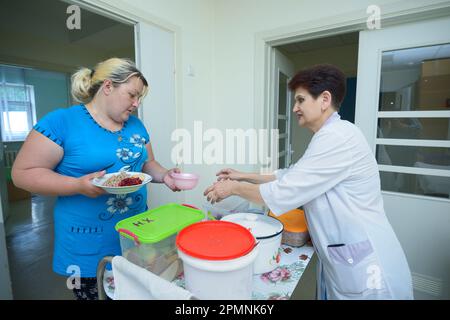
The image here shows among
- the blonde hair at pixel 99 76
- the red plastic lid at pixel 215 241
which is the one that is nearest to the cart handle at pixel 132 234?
the red plastic lid at pixel 215 241

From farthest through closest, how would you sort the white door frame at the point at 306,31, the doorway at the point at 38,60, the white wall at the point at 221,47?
the doorway at the point at 38,60, the white wall at the point at 221,47, the white door frame at the point at 306,31

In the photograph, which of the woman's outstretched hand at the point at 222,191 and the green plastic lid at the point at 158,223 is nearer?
the green plastic lid at the point at 158,223

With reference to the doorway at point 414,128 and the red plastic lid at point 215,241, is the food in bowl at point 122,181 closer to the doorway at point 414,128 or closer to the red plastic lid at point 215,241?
the red plastic lid at point 215,241

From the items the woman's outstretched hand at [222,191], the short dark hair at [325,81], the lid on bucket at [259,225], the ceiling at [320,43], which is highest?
the ceiling at [320,43]

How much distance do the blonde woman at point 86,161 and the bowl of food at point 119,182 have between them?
0.03m

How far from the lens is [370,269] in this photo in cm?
87

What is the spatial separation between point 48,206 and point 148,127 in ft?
11.6

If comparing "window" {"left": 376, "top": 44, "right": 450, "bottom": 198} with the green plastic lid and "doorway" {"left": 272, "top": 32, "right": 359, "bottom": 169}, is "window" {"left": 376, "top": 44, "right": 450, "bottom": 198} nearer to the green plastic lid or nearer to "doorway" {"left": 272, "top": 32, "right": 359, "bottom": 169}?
"doorway" {"left": 272, "top": 32, "right": 359, "bottom": 169}

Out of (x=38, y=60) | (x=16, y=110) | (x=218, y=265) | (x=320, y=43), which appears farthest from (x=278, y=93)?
(x=16, y=110)

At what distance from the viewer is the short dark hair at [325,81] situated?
97cm

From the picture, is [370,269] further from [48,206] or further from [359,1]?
[48,206]

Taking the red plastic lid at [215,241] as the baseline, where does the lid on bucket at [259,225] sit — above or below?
below

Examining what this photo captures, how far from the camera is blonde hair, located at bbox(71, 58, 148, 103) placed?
99cm

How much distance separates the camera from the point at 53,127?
88 cm
